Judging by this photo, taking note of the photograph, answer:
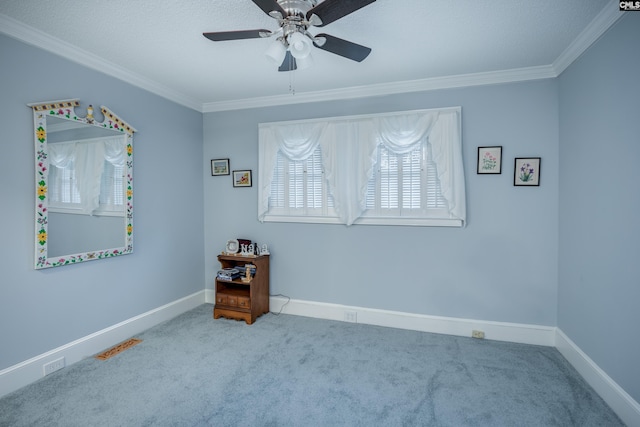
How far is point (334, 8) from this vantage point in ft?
4.81

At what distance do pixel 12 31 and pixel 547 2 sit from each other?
357 cm

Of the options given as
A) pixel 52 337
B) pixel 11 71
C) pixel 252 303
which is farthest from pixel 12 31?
pixel 252 303

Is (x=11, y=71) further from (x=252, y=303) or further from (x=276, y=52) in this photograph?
(x=252, y=303)

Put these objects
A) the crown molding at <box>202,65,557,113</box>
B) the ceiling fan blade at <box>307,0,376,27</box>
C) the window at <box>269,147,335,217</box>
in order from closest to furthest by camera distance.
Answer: the ceiling fan blade at <box>307,0,376,27</box>, the crown molding at <box>202,65,557,113</box>, the window at <box>269,147,335,217</box>

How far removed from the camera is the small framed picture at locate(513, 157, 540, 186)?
2.88 m

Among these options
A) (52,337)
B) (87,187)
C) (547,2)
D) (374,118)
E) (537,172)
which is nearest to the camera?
(547,2)

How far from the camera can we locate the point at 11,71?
2.19 metres

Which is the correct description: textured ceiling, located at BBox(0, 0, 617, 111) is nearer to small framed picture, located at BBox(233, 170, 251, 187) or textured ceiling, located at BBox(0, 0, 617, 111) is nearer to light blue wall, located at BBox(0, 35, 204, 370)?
light blue wall, located at BBox(0, 35, 204, 370)

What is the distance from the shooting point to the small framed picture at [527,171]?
114 inches

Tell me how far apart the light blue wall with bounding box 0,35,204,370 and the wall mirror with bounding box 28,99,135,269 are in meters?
0.07

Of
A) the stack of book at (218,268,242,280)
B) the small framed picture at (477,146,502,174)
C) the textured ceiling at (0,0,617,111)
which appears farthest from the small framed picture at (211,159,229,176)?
the small framed picture at (477,146,502,174)

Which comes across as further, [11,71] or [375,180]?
[375,180]

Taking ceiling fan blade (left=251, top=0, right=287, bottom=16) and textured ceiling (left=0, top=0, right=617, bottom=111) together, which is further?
textured ceiling (left=0, top=0, right=617, bottom=111)

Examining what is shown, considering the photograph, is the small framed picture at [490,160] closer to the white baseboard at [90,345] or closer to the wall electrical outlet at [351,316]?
the wall electrical outlet at [351,316]
